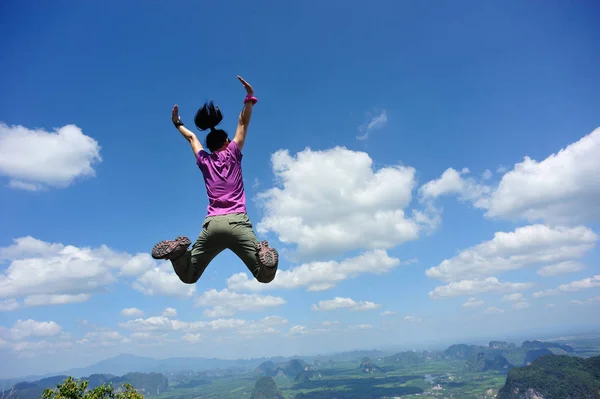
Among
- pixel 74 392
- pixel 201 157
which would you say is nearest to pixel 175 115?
pixel 201 157

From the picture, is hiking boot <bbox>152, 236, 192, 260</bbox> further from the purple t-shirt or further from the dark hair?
the dark hair

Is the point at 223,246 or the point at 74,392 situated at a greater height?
the point at 223,246

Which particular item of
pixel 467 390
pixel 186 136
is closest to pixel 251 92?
pixel 186 136

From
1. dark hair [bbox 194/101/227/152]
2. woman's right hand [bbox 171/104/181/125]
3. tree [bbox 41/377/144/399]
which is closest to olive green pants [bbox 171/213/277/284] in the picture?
dark hair [bbox 194/101/227/152]

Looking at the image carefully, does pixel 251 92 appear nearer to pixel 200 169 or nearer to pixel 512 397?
pixel 200 169

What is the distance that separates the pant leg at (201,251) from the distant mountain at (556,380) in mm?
182977

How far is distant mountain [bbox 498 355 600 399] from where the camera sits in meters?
139

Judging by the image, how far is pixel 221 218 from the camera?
3986mm

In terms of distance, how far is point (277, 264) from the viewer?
368cm

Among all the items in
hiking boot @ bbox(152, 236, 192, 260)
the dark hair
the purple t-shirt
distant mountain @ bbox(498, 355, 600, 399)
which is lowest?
distant mountain @ bbox(498, 355, 600, 399)

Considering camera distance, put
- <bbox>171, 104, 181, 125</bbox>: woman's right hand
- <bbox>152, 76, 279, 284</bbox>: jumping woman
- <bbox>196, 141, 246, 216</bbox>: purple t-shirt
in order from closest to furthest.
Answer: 1. <bbox>152, 76, 279, 284</bbox>: jumping woman
2. <bbox>196, 141, 246, 216</bbox>: purple t-shirt
3. <bbox>171, 104, 181, 125</bbox>: woman's right hand

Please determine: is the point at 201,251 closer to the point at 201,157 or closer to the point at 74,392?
the point at 201,157

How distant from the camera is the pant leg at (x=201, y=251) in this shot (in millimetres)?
3902

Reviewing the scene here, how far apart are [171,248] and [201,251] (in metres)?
0.45
